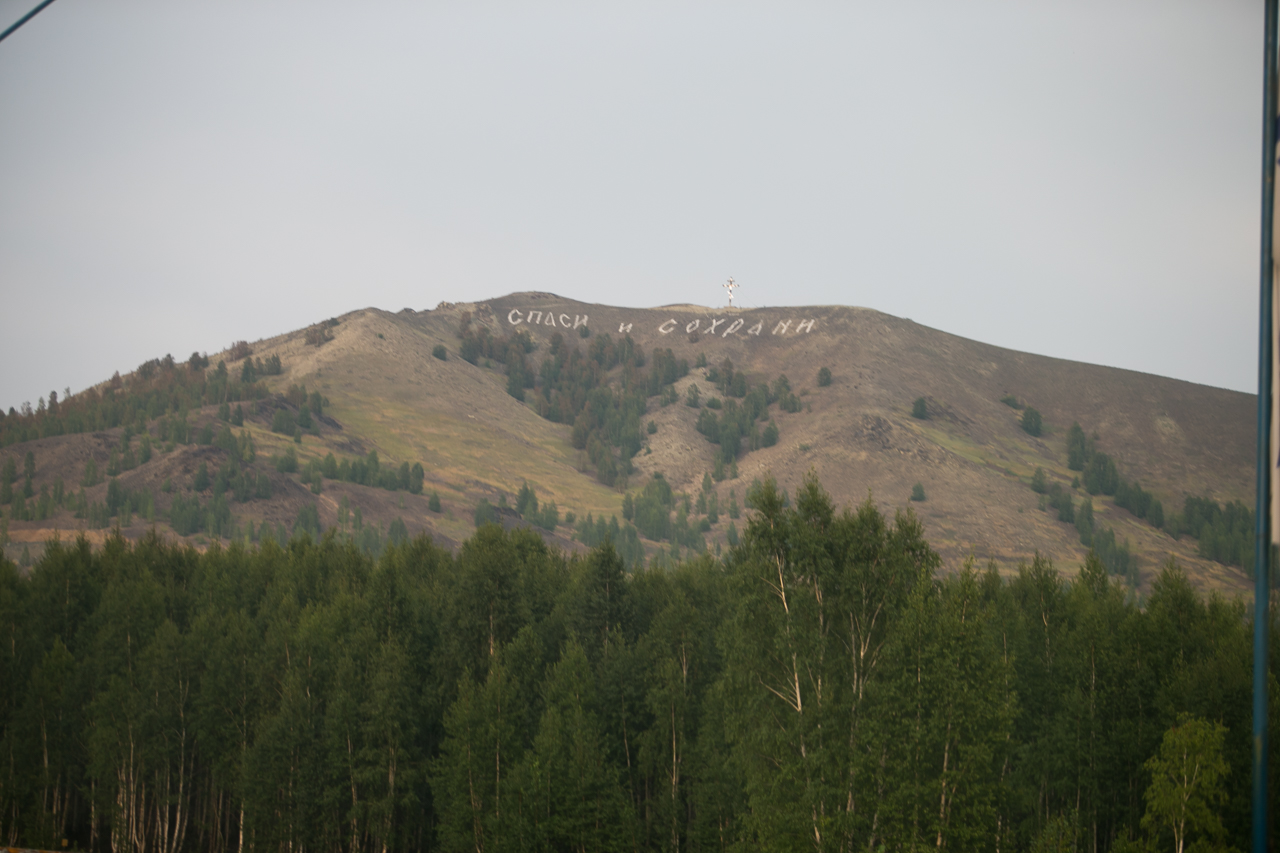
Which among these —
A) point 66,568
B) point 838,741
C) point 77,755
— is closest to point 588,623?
point 838,741

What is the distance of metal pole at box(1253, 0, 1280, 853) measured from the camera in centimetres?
1132

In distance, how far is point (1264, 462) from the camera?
12133mm

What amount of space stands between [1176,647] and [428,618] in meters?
44.9

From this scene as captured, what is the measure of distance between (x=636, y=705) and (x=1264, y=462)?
47897 mm

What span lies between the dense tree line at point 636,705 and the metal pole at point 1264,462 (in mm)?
22310

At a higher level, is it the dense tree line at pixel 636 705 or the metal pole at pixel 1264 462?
the metal pole at pixel 1264 462

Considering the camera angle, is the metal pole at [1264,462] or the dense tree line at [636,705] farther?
the dense tree line at [636,705]

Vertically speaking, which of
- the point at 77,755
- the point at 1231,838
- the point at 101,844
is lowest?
the point at 101,844

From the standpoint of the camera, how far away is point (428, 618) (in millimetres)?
65375

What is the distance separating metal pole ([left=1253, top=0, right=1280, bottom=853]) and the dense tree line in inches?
878

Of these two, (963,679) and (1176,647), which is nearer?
(963,679)

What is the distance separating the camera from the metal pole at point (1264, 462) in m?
11.3

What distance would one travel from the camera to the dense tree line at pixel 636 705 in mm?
34781

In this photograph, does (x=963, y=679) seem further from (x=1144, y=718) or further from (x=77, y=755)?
(x=77, y=755)
